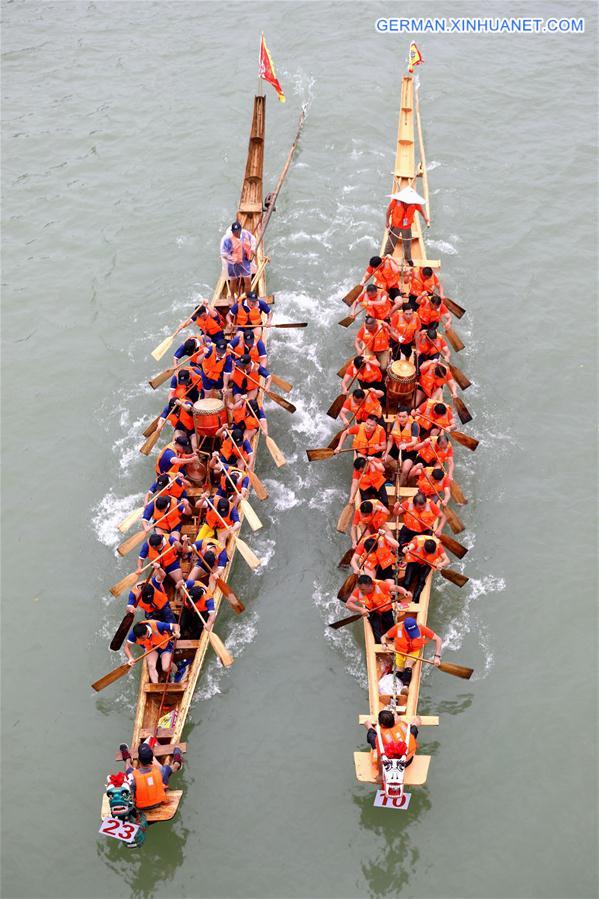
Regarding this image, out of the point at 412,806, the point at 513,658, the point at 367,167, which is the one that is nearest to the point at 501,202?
the point at 367,167

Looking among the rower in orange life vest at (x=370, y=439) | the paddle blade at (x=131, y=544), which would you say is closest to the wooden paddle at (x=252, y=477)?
the rower in orange life vest at (x=370, y=439)

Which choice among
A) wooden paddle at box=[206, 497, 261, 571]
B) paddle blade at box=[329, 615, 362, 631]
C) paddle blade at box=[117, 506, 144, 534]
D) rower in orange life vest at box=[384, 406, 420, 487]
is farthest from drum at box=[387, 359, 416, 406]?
paddle blade at box=[117, 506, 144, 534]

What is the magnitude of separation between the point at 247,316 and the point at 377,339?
7.24ft

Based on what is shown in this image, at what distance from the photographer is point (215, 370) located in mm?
14211

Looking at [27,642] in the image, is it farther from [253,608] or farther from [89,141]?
[89,141]

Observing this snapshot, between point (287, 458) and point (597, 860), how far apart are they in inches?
287

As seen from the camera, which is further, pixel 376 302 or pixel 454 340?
pixel 454 340

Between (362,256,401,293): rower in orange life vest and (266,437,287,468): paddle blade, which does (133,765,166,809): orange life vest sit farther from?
(362,256,401,293): rower in orange life vest

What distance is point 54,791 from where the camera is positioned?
37.0ft

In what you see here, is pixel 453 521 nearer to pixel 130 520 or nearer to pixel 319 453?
pixel 319 453

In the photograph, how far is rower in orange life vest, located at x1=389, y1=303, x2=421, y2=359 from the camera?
14.6 metres

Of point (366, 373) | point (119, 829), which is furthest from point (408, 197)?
point (119, 829)

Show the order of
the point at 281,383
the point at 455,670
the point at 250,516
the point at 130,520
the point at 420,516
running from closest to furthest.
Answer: the point at 455,670 → the point at 420,516 → the point at 250,516 → the point at 130,520 → the point at 281,383

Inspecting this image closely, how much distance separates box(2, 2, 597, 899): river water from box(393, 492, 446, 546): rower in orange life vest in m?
1.11
